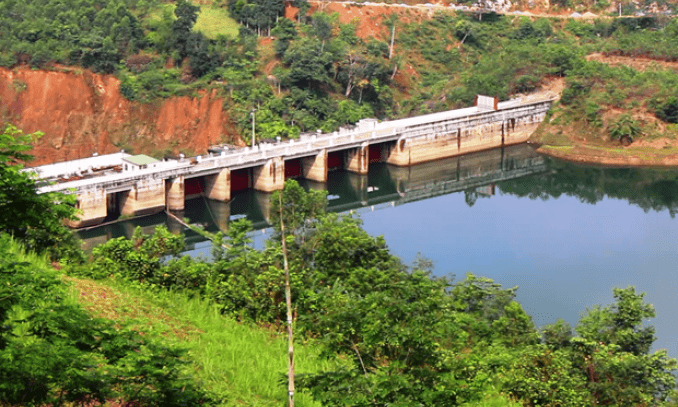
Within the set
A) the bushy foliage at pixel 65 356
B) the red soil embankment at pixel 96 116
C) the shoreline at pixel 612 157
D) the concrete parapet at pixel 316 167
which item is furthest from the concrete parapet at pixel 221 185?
the bushy foliage at pixel 65 356

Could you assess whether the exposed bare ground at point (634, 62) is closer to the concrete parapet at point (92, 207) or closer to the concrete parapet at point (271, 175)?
the concrete parapet at point (271, 175)

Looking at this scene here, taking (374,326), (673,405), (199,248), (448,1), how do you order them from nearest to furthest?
(374,326), (673,405), (199,248), (448,1)

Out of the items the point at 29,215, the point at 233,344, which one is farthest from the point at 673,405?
the point at 29,215

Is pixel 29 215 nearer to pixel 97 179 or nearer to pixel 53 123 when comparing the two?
pixel 97 179

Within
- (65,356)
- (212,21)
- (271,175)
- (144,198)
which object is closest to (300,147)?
(271,175)

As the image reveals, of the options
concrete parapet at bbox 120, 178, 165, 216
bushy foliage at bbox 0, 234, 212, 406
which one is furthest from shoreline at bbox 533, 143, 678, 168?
bushy foliage at bbox 0, 234, 212, 406
